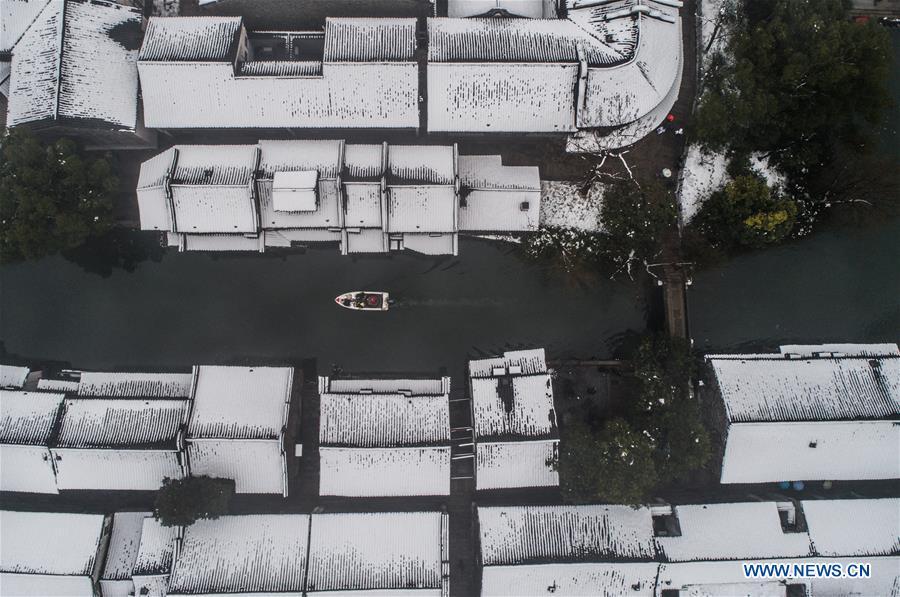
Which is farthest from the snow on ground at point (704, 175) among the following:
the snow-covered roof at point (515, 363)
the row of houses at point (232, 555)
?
the row of houses at point (232, 555)

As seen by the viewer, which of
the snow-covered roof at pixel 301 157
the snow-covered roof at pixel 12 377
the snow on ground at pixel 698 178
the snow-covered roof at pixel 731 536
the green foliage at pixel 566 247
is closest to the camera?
the snow-covered roof at pixel 731 536

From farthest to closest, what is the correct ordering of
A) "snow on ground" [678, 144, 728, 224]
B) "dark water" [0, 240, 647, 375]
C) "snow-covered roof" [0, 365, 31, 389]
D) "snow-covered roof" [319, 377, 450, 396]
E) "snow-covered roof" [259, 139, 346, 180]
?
1. "dark water" [0, 240, 647, 375]
2. "snow on ground" [678, 144, 728, 224]
3. "snow-covered roof" [0, 365, 31, 389]
4. "snow-covered roof" [319, 377, 450, 396]
5. "snow-covered roof" [259, 139, 346, 180]

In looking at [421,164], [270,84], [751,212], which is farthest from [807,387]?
[270,84]

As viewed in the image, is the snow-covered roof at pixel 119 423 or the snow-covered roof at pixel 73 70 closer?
the snow-covered roof at pixel 73 70

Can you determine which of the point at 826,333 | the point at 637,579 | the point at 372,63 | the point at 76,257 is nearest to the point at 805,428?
the point at 826,333

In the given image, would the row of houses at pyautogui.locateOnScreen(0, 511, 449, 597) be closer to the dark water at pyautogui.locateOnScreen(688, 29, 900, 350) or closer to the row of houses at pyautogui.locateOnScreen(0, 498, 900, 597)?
the row of houses at pyautogui.locateOnScreen(0, 498, 900, 597)

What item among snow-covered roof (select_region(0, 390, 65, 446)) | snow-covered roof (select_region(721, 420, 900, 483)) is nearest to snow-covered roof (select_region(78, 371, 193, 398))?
snow-covered roof (select_region(0, 390, 65, 446))

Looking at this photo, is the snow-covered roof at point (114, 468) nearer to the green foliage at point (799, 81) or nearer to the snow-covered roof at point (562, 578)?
the snow-covered roof at point (562, 578)
